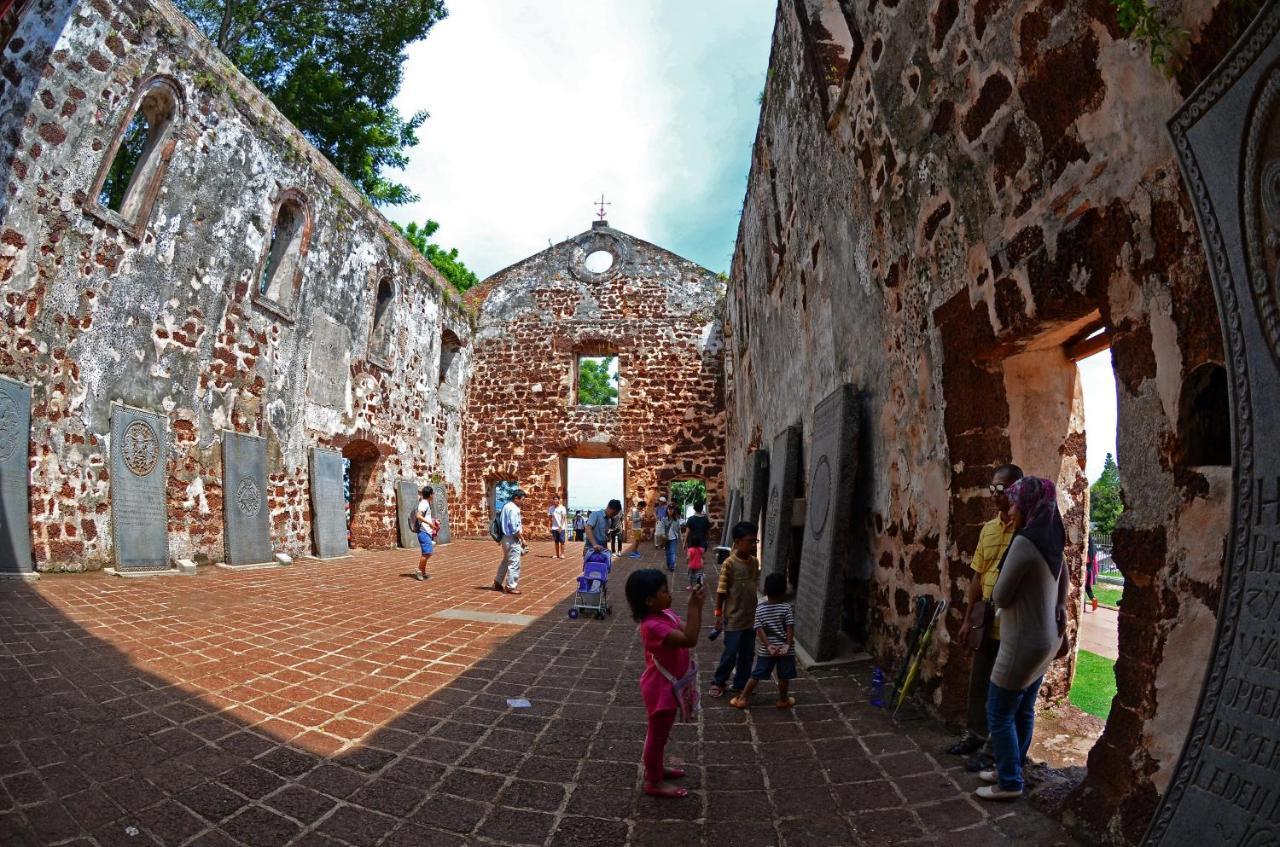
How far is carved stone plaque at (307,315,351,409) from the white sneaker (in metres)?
11.1

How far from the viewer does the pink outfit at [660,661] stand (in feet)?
8.90

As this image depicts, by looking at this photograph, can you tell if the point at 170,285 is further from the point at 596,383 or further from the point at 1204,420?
the point at 596,383

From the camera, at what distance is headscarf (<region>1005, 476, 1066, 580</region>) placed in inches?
98.4

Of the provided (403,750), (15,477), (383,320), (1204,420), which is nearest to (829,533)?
(1204,420)

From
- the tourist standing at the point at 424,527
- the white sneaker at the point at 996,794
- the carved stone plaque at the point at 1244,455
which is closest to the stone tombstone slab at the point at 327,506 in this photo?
the tourist standing at the point at 424,527

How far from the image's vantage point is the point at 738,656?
413 cm

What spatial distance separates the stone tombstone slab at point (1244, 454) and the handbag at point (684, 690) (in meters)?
1.56

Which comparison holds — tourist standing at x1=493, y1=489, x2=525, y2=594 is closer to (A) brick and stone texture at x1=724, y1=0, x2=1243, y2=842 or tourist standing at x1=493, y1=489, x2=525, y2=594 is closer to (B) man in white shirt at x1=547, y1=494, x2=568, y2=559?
(A) brick and stone texture at x1=724, y1=0, x2=1243, y2=842

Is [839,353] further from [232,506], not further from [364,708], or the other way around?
[232,506]

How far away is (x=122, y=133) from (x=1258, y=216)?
9.67 meters

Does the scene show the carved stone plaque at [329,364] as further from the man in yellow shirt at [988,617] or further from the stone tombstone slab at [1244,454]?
the stone tombstone slab at [1244,454]

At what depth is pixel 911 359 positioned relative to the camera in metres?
4.08

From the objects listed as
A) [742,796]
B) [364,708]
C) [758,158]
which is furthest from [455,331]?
[742,796]

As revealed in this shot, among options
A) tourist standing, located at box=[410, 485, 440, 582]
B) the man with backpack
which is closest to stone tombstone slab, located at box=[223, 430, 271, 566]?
tourist standing, located at box=[410, 485, 440, 582]
